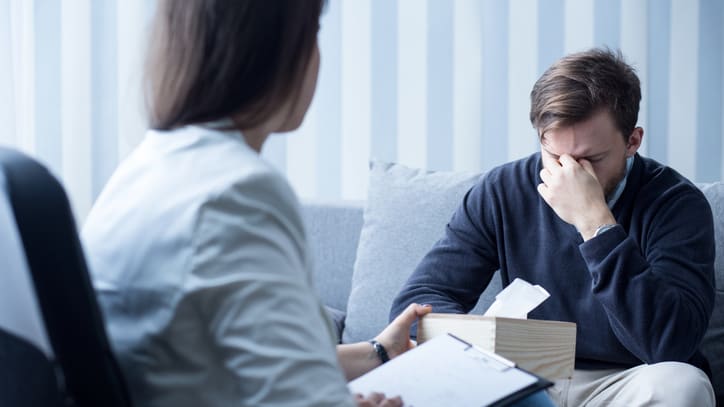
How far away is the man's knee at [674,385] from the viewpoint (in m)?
1.48

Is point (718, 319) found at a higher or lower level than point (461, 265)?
lower

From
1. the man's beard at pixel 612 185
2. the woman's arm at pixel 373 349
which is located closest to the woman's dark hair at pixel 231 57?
the woman's arm at pixel 373 349

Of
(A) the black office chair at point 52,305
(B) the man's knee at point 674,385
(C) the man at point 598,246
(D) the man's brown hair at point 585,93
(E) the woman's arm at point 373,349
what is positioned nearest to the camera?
(A) the black office chair at point 52,305

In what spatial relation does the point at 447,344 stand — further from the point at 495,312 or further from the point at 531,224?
the point at 531,224

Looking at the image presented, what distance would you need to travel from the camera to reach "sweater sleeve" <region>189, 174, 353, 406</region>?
2.23 ft

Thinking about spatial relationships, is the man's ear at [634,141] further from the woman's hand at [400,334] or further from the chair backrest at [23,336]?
the chair backrest at [23,336]

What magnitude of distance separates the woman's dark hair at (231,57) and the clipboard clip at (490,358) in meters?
0.42

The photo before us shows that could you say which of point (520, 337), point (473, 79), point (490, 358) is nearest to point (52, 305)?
point (490, 358)

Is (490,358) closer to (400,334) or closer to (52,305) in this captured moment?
(400,334)

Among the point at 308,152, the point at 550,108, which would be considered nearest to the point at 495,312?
the point at 550,108

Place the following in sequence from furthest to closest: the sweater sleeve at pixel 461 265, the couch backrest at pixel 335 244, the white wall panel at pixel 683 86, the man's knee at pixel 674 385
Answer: the white wall panel at pixel 683 86, the couch backrest at pixel 335 244, the sweater sleeve at pixel 461 265, the man's knee at pixel 674 385

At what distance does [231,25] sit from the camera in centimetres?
80

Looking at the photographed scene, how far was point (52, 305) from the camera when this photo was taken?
657mm

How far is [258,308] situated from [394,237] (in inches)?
56.7
